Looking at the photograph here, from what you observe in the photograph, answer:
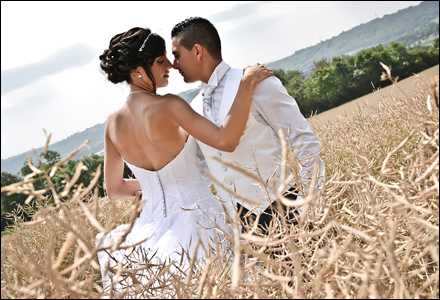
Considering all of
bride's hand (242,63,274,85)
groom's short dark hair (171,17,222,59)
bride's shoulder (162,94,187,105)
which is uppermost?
groom's short dark hair (171,17,222,59)

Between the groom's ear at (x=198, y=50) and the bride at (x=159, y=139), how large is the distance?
0.86 feet

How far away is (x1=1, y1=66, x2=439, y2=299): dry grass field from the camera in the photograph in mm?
873

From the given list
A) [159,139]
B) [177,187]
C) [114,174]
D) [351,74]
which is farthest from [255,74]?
[351,74]

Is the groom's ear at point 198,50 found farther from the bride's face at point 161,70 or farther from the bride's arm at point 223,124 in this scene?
the bride's arm at point 223,124

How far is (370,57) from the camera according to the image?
47.7 m

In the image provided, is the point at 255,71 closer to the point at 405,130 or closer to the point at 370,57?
the point at 405,130

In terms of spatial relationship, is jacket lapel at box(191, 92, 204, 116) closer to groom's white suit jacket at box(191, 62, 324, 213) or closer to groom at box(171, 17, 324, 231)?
groom at box(171, 17, 324, 231)

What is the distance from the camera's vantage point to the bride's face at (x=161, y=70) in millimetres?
3383

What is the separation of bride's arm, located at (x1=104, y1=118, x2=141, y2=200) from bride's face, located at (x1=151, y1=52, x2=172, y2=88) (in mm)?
549

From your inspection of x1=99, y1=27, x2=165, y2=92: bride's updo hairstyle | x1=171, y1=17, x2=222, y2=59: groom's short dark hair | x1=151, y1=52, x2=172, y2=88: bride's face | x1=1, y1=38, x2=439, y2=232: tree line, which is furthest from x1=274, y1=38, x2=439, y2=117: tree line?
x1=99, y1=27, x2=165, y2=92: bride's updo hairstyle

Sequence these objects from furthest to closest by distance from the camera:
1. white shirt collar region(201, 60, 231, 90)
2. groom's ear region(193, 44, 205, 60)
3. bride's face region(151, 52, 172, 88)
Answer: groom's ear region(193, 44, 205, 60), white shirt collar region(201, 60, 231, 90), bride's face region(151, 52, 172, 88)

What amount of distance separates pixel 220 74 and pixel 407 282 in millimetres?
2641

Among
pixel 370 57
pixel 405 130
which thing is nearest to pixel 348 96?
pixel 370 57

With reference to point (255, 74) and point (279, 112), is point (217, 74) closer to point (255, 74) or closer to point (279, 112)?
point (255, 74)
